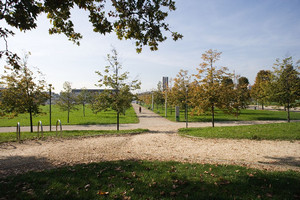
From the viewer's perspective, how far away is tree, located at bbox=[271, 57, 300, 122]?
14.9 metres

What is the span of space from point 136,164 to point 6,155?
5.71 m

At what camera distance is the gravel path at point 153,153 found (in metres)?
5.65

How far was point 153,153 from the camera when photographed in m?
7.04

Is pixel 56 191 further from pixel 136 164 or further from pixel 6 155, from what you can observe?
pixel 6 155

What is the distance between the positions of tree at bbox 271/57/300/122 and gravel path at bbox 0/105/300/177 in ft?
29.9

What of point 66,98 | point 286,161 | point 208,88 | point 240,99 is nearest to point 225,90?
point 208,88

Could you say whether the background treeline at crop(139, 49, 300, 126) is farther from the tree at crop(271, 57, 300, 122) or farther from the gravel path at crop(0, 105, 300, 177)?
the gravel path at crop(0, 105, 300, 177)

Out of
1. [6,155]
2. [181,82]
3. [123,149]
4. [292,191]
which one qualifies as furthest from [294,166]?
Answer: [181,82]

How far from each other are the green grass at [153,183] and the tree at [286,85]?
13.7 metres

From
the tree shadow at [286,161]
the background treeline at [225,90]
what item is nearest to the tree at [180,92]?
the background treeline at [225,90]

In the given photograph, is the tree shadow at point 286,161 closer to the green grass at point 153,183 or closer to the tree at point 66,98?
the green grass at point 153,183

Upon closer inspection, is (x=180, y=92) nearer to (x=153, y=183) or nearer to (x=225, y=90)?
(x=225, y=90)

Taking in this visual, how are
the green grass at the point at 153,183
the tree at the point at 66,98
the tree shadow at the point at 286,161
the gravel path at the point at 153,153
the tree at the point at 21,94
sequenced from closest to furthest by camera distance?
1. the green grass at the point at 153,183
2. the tree shadow at the point at 286,161
3. the gravel path at the point at 153,153
4. the tree at the point at 21,94
5. the tree at the point at 66,98

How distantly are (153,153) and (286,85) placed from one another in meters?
15.0
